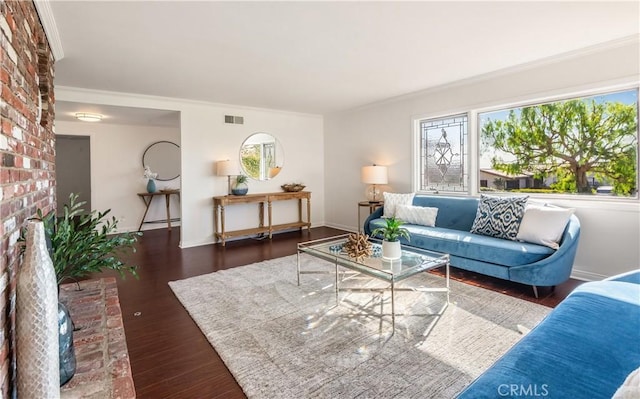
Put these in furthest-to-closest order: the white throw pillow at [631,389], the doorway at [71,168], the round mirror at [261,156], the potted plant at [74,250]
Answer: the doorway at [71,168]
the round mirror at [261,156]
the potted plant at [74,250]
the white throw pillow at [631,389]

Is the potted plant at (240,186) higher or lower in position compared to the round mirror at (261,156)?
lower

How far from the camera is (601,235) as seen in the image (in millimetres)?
3287

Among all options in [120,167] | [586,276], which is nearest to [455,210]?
[586,276]

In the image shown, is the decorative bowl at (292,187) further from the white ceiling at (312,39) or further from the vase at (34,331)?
the vase at (34,331)

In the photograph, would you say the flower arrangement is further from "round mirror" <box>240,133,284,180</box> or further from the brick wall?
the brick wall

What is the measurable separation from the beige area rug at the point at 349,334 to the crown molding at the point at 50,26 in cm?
240

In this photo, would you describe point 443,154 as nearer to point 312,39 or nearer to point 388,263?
point 388,263

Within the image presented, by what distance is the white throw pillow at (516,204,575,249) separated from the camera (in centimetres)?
306

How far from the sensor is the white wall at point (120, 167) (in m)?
6.17

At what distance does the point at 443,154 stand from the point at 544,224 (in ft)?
6.31

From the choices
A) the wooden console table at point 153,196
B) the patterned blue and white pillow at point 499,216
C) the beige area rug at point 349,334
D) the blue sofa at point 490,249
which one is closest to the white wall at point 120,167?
the wooden console table at point 153,196

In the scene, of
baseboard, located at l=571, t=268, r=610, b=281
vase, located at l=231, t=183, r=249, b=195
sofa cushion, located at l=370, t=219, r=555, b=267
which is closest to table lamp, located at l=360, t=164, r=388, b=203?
sofa cushion, located at l=370, t=219, r=555, b=267

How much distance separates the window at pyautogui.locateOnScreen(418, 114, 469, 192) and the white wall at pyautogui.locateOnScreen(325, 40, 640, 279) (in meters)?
0.18

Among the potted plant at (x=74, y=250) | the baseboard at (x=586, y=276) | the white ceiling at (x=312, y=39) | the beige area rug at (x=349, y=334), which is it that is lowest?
the beige area rug at (x=349, y=334)
